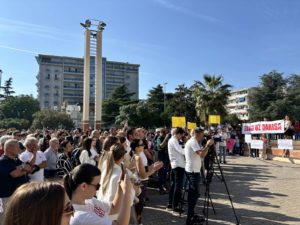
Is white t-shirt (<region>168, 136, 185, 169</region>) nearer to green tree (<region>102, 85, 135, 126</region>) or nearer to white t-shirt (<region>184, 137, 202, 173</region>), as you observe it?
white t-shirt (<region>184, 137, 202, 173</region>)

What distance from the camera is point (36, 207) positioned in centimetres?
165

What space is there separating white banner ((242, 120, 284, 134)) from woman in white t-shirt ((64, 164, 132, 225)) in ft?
65.1

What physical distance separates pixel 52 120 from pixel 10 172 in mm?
76725

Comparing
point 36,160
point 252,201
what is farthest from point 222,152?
point 36,160

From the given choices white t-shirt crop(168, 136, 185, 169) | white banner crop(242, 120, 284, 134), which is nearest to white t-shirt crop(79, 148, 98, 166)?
white t-shirt crop(168, 136, 185, 169)

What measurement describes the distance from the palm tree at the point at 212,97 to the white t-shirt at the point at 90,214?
37176 millimetres

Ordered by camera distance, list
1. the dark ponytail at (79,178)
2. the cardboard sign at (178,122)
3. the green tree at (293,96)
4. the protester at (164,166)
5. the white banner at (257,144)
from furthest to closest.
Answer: the green tree at (293,96) < the cardboard sign at (178,122) < the white banner at (257,144) < the protester at (164,166) < the dark ponytail at (79,178)

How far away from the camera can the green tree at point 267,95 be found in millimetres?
58406

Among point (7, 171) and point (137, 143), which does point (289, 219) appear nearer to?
point (137, 143)

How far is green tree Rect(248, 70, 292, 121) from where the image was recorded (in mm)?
58406

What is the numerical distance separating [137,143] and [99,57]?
32.3m

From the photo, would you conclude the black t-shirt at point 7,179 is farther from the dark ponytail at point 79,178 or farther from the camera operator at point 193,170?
the camera operator at point 193,170

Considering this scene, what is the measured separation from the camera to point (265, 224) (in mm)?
7395

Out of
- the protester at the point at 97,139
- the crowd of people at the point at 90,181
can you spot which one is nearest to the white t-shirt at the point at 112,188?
the crowd of people at the point at 90,181
